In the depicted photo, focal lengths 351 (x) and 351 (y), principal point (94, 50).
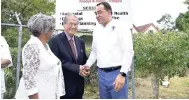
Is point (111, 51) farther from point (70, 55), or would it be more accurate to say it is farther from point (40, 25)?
point (40, 25)

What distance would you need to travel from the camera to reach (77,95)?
3920 mm

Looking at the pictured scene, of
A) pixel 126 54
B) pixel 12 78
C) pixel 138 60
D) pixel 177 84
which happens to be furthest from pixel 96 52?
pixel 177 84

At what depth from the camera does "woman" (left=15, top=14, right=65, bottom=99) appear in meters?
3.08

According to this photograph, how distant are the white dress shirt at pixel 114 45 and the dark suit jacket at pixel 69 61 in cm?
22

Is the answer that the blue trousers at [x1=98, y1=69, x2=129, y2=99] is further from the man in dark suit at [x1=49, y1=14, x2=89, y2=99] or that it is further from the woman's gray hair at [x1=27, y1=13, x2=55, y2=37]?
the woman's gray hair at [x1=27, y1=13, x2=55, y2=37]

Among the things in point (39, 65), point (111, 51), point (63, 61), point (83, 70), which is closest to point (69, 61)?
point (63, 61)

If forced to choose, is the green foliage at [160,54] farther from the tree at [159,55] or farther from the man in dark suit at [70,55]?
the man in dark suit at [70,55]

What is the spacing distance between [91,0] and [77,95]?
5.40 ft

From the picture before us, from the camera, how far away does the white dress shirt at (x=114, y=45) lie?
3638mm

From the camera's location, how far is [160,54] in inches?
291

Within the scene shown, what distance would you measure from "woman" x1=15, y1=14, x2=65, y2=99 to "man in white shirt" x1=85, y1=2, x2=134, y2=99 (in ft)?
2.10

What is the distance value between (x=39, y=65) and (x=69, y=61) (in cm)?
68

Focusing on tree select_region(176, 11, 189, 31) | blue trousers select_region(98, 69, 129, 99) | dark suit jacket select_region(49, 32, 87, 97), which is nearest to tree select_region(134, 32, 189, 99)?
tree select_region(176, 11, 189, 31)

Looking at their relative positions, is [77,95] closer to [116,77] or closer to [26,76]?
[116,77]
